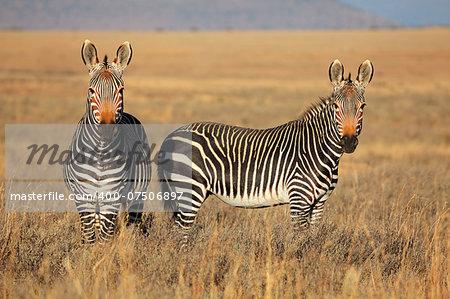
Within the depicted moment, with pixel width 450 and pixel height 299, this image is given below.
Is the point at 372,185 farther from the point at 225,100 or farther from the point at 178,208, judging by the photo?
the point at 225,100

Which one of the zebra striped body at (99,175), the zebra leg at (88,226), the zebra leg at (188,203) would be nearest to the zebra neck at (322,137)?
the zebra leg at (188,203)

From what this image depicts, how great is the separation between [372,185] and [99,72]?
5.90m

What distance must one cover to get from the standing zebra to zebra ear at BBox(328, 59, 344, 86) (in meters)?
0.01

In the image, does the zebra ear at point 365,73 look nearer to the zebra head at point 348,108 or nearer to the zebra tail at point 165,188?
the zebra head at point 348,108

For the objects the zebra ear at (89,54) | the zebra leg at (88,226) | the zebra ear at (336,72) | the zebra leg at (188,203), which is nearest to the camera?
the zebra ear at (89,54)

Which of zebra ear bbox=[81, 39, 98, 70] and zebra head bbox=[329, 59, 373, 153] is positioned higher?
zebra ear bbox=[81, 39, 98, 70]

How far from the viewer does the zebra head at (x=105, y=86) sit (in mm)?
4984

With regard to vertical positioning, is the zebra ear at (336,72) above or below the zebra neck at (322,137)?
above

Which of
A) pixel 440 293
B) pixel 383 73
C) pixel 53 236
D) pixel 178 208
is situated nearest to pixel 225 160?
pixel 178 208

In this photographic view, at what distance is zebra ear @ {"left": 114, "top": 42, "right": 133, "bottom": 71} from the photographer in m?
5.35

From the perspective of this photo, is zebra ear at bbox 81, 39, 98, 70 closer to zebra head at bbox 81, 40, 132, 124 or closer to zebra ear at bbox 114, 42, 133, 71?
zebra head at bbox 81, 40, 132, 124

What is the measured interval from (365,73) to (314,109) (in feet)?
2.36

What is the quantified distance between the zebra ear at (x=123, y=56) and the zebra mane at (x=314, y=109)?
2139 millimetres

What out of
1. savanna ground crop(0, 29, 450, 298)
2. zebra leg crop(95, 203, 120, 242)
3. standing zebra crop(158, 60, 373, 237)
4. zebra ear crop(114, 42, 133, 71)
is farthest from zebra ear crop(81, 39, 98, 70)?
savanna ground crop(0, 29, 450, 298)
